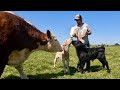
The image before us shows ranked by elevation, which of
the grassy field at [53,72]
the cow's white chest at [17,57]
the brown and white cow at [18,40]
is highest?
the brown and white cow at [18,40]

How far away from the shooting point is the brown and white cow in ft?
23.4

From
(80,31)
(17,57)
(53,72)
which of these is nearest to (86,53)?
(80,31)

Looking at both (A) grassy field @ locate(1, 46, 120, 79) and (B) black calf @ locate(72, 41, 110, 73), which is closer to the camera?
(A) grassy field @ locate(1, 46, 120, 79)

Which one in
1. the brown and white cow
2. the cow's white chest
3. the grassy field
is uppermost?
the brown and white cow

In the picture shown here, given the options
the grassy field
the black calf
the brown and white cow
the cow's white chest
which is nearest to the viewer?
the brown and white cow

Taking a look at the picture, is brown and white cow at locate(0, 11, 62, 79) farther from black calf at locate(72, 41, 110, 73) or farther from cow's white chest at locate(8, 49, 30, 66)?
black calf at locate(72, 41, 110, 73)

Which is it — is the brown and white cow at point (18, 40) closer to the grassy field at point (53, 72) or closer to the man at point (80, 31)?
the grassy field at point (53, 72)

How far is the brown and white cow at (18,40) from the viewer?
7141mm

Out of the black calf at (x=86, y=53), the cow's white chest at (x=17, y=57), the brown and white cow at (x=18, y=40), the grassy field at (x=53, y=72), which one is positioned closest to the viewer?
the brown and white cow at (x=18, y=40)

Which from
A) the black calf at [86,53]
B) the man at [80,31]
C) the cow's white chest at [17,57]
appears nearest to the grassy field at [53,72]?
the black calf at [86,53]

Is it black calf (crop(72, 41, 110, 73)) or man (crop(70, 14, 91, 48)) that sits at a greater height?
man (crop(70, 14, 91, 48))

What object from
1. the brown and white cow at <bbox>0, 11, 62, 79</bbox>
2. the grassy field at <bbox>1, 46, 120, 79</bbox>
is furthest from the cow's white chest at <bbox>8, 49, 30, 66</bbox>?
the grassy field at <bbox>1, 46, 120, 79</bbox>
